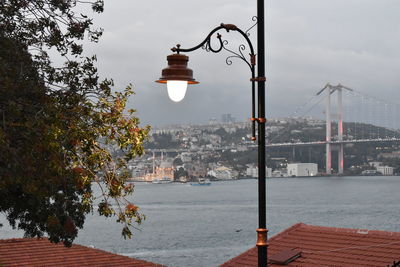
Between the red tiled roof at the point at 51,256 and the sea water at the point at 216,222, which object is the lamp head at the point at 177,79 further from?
the sea water at the point at 216,222

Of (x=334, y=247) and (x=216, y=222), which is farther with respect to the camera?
(x=216, y=222)

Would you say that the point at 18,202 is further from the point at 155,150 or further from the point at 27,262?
the point at 155,150

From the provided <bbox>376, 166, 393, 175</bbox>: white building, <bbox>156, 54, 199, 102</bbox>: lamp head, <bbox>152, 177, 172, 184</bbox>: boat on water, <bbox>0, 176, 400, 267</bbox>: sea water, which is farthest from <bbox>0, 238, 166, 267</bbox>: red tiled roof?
<bbox>152, 177, 172, 184</bbox>: boat on water

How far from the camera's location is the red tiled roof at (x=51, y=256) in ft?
53.9

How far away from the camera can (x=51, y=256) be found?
17016 mm

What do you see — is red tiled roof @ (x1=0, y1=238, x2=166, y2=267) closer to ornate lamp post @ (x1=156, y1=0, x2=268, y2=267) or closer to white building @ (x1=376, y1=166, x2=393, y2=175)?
ornate lamp post @ (x1=156, y1=0, x2=268, y2=267)

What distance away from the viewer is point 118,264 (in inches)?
657

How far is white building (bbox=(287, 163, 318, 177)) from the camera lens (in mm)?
133000

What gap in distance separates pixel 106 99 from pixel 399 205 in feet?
290

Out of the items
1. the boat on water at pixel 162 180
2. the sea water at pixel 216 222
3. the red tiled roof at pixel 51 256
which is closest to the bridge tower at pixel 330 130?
the sea water at pixel 216 222

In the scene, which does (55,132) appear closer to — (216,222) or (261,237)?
(261,237)

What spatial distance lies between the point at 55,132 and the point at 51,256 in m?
9.87

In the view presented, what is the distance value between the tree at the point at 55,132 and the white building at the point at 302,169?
12311 cm

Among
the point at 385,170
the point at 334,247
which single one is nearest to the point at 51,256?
the point at 334,247
